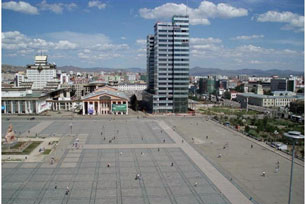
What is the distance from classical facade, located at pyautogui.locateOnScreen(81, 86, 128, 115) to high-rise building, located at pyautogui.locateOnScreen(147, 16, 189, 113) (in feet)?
30.6

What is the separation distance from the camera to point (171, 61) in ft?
271

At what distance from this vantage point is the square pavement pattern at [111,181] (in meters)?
25.5

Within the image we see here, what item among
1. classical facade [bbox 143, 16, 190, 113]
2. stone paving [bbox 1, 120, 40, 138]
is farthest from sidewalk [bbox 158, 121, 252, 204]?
classical facade [bbox 143, 16, 190, 113]

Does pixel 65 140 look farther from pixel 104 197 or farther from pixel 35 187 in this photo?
pixel 104 197

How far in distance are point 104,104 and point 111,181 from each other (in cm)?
5492

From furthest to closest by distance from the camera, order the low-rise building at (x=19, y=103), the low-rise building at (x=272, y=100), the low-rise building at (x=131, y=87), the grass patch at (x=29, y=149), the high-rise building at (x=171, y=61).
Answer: the low-rise building at (x=131, y=87), the low-rise building at (x=272, y=100), the high-rise building at (x=171, y=61), the low-rise building at (x=19, y=103), the grass patch at (x=29, y=149)

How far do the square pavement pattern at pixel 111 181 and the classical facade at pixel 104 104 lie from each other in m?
42.9

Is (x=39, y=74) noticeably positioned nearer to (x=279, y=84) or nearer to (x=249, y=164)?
(x=249, y=164)

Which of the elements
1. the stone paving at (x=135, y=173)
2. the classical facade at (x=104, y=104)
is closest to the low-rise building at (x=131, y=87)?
the classical facade at (x=104, y=104)

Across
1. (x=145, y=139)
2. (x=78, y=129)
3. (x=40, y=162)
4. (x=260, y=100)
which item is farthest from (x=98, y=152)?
(x=260, y=100)

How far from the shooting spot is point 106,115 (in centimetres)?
8069

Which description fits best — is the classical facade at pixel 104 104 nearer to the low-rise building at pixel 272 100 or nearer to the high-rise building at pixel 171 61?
the high-rise building at pixel 171 61

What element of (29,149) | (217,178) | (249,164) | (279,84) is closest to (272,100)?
(279,84)

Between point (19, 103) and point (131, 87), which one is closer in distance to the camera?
point (19, 103)
